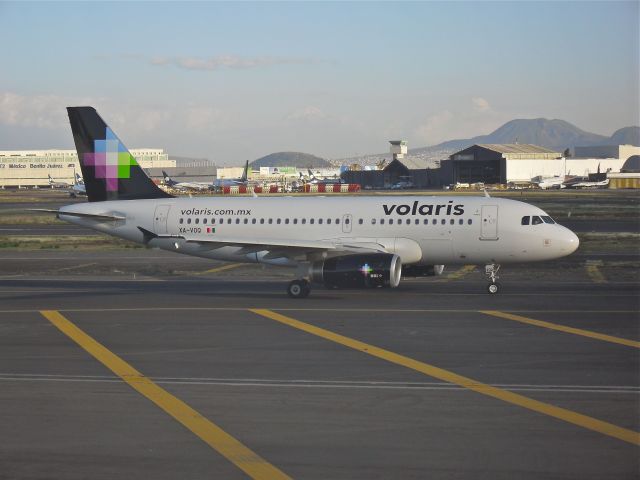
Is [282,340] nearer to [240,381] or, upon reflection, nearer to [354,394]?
[240,381]

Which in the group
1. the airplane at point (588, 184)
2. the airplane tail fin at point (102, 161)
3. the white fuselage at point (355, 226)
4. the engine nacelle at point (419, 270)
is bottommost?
the engine nacelle at point (419, 270)

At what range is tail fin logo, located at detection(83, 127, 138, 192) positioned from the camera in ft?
125

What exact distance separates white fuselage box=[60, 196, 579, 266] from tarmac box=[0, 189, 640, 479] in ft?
5.74

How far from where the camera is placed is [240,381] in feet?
63.4

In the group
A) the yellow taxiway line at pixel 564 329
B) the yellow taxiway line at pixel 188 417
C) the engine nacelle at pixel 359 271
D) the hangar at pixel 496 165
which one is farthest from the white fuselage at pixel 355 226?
the hangar at pixel 496 165

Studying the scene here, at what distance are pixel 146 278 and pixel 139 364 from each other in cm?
2006

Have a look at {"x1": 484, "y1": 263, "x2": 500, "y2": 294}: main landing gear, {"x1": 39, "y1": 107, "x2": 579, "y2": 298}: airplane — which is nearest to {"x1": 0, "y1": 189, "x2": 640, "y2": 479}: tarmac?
{"x1": 484, "y1": 263, "x2": 500, "y2": 294}: main landing gear

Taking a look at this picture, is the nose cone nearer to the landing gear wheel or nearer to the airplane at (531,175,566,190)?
the landing gear wheel

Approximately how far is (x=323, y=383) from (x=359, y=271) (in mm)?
12269

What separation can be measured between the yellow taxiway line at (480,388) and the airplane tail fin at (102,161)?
14.2 metres

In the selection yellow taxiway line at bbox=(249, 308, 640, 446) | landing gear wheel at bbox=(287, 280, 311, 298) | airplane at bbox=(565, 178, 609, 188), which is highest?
airplane at bbox=(565, 178, 609, 188)

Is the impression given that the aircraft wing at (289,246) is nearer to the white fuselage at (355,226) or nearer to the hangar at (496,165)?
the white fuselage at (355,226)

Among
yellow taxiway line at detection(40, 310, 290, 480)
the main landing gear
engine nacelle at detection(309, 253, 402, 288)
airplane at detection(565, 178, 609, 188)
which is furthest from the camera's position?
airplane at detection(565, 178, 609, 188)

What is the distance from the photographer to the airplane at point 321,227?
32.8 meters
